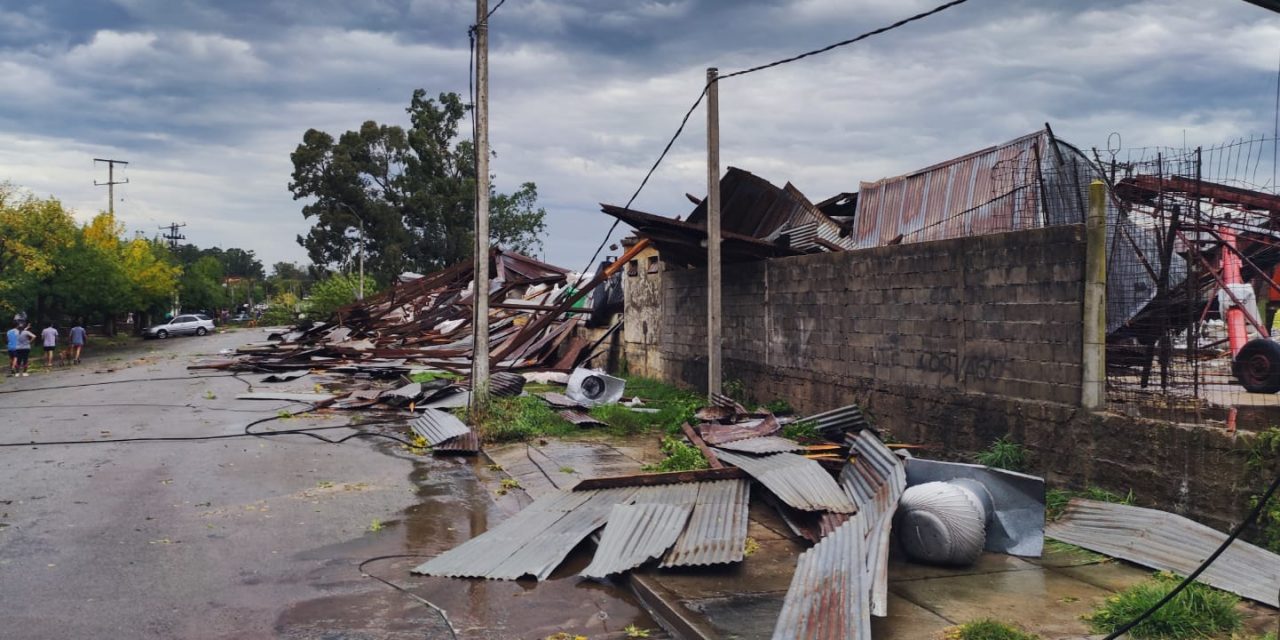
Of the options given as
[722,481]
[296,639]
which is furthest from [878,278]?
[296,639]

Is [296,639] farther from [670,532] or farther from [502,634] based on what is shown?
[670,532]

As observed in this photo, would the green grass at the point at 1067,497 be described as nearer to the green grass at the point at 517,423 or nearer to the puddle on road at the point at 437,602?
the puddle on road at the point at 437,602

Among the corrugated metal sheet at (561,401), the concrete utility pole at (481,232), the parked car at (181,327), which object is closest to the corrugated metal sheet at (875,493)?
the concrete utility pole at (481,232)

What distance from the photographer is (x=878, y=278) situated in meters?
9.11

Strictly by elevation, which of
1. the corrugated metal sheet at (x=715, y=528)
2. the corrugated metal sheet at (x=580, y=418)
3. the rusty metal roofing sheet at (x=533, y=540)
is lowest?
the rusty metal roofing sheet at (x=533, y=540)

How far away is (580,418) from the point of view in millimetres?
11883

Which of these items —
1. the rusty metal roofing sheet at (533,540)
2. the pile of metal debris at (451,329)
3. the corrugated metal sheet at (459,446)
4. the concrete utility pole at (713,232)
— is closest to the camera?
the rusty metal roofing sheet at (533,540)

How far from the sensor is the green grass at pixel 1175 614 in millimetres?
4105

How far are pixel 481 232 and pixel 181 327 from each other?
46.3 m

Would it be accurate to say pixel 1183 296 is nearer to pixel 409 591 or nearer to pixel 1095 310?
pixel 1095 310

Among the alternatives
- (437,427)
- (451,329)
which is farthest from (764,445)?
(451,329)

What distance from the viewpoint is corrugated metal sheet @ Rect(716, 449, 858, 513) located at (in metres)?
6.35

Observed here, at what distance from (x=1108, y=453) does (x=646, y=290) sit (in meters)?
11.0

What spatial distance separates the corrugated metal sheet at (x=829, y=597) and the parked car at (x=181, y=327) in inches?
2050
